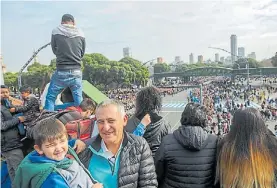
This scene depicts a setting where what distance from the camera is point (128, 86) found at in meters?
69.1

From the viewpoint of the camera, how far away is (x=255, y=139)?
8.13 feet

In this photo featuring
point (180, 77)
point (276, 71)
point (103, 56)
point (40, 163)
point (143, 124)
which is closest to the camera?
point (40, 163)

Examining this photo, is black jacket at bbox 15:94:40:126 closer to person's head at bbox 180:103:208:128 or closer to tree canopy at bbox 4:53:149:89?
person's head at bbox 180:103:208:128

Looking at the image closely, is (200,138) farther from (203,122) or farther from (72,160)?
(72,160)

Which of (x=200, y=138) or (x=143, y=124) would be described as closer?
(x=200, y=138)

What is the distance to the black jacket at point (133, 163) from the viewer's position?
2.27m

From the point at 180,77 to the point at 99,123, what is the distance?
131729 millimetres

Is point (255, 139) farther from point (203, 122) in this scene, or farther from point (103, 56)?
point (103, 56)

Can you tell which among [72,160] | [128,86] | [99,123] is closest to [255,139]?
[99,123]

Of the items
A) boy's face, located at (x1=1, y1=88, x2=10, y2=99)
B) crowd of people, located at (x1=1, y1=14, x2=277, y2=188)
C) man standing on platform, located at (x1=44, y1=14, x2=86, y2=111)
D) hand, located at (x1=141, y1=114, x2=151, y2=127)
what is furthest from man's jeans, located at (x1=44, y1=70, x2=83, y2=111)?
hand, located at (x1=141, y1=114, x2=151, y2=127)

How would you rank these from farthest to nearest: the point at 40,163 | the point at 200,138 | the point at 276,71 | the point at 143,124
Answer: the point at 276,71 → the point at 143,124 → the point at 200,138 → the point at 40,163

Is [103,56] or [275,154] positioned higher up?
[103,56]

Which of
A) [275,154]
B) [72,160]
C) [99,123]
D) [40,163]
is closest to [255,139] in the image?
[275,154]

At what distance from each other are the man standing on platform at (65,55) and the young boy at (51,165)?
7.94 feet
